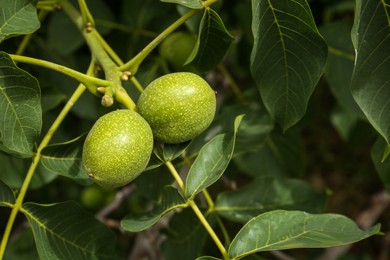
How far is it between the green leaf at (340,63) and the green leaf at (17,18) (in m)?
0.96

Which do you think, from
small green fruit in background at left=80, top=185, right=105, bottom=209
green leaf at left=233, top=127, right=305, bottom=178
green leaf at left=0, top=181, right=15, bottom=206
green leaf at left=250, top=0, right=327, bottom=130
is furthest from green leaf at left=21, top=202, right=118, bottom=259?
small green fruit in background at left=80, top=185, right=105, bottom=209

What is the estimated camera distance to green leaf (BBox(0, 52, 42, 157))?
1.27 meters

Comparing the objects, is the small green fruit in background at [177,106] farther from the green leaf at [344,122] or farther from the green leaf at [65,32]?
the green leaf at [344,122]

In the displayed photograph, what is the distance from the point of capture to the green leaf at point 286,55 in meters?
1.29

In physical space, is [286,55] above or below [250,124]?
above

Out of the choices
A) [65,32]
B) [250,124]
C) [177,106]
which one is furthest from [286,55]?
[65,32]

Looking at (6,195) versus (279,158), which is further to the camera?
(279,158)

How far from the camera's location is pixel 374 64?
4.09ft

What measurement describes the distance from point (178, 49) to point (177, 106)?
554 millimetres

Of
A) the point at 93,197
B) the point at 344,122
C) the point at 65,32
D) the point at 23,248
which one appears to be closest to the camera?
the point at 23,248

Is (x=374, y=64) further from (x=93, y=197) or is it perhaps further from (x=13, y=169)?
(x=93, y=197)

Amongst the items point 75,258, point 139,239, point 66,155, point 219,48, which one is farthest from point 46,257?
point 139,239

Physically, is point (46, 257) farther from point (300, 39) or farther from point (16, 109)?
point (300, 39)

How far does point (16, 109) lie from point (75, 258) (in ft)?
1.28
